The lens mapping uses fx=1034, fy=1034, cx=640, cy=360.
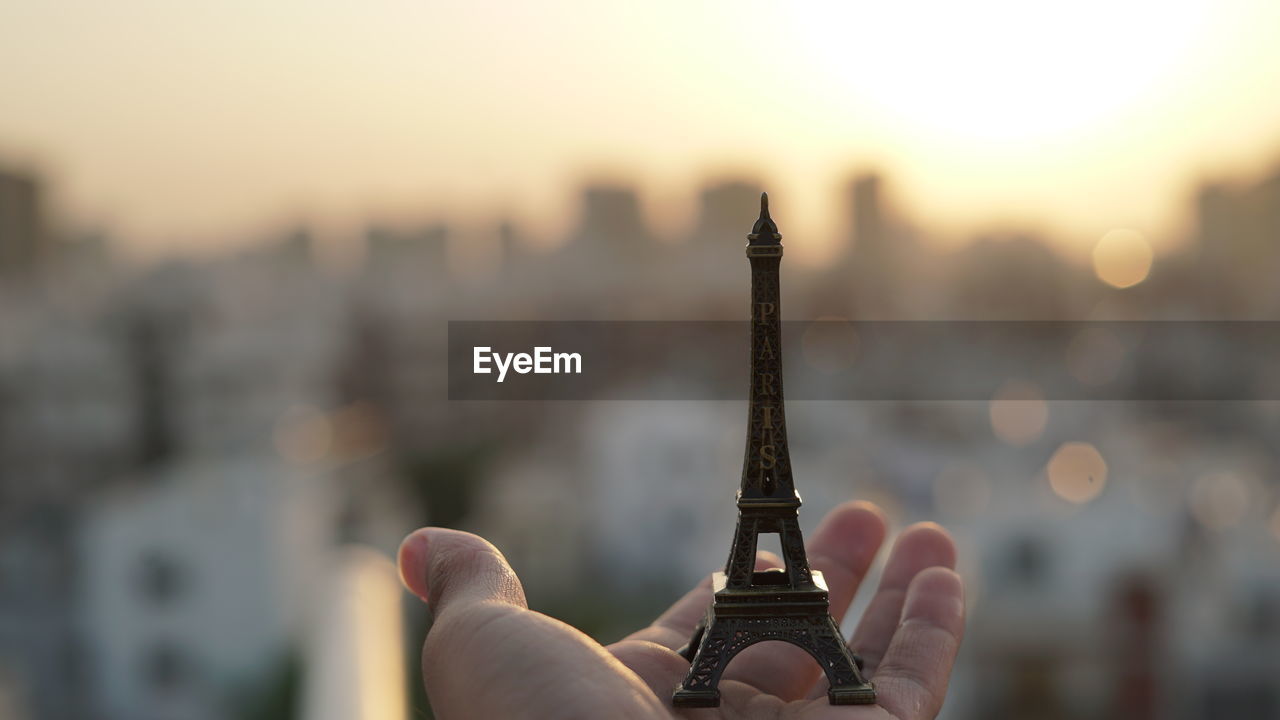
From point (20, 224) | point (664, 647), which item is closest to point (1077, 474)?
point (664, 647)

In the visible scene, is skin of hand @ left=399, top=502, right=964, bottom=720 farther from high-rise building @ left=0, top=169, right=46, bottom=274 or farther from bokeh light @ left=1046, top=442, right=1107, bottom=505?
high-rise building @ left=0, top=169, right=46, bottom=274

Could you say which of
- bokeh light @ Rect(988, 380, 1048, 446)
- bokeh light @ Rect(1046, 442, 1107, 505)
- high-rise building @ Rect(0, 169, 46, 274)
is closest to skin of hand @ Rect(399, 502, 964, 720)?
bokeh light @ Rect(1046, 442, 1107, 505)

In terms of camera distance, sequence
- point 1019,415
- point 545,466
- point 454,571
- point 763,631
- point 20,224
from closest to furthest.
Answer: point 454,571 → point 763,631 → point 1019,415 → point 545,466 → point 20,224

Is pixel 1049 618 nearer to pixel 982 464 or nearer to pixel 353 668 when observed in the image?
pixel 982 464

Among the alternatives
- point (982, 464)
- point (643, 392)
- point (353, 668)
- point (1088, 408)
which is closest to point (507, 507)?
point (643, 392)

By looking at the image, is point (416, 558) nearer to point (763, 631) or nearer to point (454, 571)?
point (454, 571)

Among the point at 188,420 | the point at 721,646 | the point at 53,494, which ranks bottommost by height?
the point at 53,494

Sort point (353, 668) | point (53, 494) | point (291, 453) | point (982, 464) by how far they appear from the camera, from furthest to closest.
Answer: point (53, 494) → point (291, 453) → point (982, 464) → point (353, 668)
